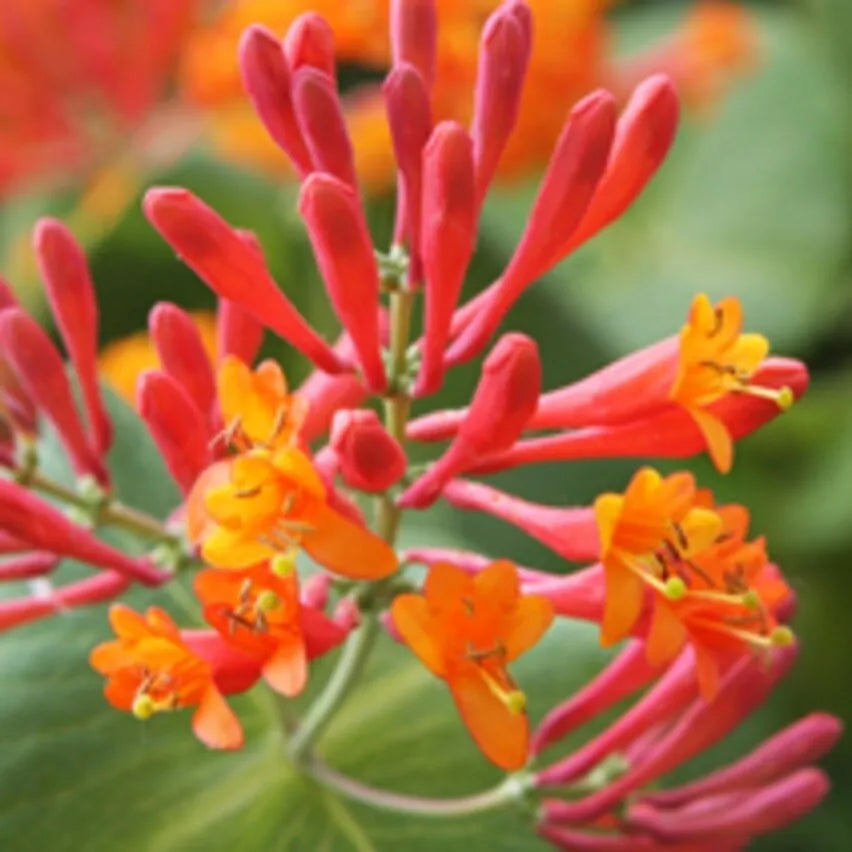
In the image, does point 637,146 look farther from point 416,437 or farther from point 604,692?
point 604,692

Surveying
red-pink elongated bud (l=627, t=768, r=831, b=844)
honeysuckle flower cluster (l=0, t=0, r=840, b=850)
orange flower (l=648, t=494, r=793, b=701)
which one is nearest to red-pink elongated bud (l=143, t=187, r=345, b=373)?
honeysuckle flower cluster (l=0, t=0, r=840, b=850)

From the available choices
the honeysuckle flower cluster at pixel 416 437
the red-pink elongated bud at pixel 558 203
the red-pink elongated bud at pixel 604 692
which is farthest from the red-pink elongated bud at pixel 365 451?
the red-pink elongated bud at pixel 604 692

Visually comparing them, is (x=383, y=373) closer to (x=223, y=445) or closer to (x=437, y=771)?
(x=223, y=445)

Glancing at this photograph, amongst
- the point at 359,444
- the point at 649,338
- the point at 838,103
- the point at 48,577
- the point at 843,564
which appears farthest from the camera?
the point at 838,103

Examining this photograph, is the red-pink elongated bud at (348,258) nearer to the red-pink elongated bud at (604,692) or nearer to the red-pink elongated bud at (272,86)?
the red-pink elongated bud at (272,86)

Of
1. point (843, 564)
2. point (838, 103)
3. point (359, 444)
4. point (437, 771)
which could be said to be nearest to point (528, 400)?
point (359, 444)

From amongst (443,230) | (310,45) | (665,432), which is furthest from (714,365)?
(310,45)
